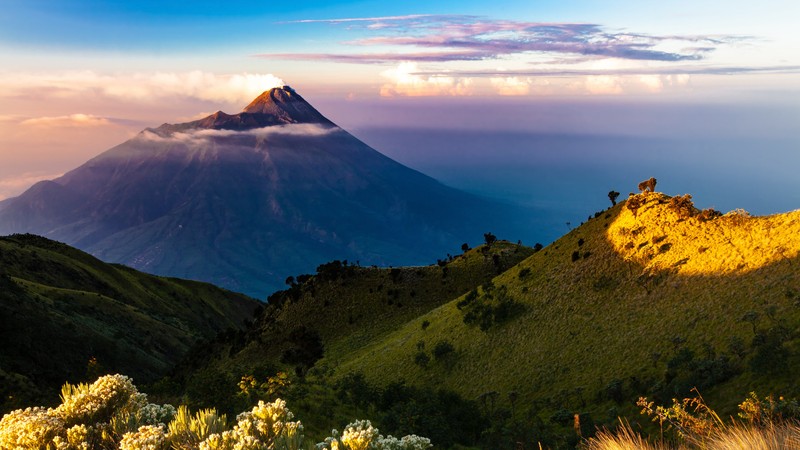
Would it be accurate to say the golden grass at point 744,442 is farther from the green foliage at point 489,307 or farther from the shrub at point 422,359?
the shrub at point 422,359

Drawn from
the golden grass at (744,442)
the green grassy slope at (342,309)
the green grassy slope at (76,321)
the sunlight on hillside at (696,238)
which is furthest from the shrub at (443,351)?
the golden grass at (744,442)

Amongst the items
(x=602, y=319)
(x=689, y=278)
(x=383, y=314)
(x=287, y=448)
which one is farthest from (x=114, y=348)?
(x=287, y=448)

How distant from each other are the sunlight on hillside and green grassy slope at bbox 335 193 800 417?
14cm

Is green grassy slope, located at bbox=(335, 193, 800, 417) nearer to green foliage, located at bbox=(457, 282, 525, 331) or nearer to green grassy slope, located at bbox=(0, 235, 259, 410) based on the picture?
green foliage, located at bbox=(457, 282, 525, 331)

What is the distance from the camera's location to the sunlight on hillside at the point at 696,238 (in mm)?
51406

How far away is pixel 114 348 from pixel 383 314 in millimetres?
41957

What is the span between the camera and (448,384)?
193ft

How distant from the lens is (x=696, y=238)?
58.5 m

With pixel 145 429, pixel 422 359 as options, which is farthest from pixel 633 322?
pixel 145 429

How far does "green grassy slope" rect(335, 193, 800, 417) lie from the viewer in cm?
4078

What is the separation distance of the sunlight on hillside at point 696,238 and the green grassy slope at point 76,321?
50.9 meters

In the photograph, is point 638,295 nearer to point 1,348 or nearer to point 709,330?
point 709,330

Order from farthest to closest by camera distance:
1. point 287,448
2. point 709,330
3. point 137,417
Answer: point 709,330 < point 137,417 < point 287,448

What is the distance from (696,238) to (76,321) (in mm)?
87391
